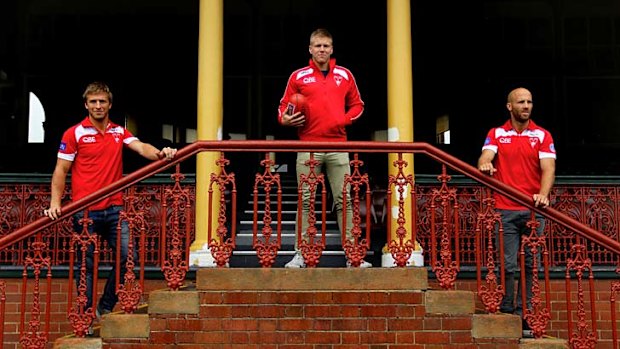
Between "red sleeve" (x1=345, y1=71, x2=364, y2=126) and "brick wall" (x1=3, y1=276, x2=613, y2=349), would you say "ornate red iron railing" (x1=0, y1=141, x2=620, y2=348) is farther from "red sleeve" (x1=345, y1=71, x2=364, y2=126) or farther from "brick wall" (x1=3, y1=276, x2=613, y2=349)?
"red sleeve" (x1=345, y1=71, x2=364, y2=126)

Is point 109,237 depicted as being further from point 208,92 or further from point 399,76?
point 399,76

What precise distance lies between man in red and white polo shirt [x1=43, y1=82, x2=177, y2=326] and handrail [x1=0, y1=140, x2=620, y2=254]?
19cm

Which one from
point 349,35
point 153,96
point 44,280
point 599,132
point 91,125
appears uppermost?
point 349,35

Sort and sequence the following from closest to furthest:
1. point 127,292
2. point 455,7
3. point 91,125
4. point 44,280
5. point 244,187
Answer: point 127,292
point 91,125
point 44,280
point 244,187
point 455,7

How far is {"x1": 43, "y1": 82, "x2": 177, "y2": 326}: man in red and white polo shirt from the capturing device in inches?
210

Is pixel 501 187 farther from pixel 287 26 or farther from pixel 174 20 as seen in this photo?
pixel 174 20

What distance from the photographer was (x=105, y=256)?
7.28 meters

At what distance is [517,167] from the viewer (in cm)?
541

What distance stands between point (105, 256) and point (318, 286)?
3.21 metres

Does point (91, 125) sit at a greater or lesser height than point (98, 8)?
lesser

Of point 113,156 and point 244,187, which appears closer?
point 113,156

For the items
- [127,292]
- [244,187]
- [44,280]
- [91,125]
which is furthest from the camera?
[244,187]

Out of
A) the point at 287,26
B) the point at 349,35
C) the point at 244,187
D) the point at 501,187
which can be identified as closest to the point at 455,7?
the point at 349,35

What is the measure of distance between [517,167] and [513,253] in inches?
27.3
